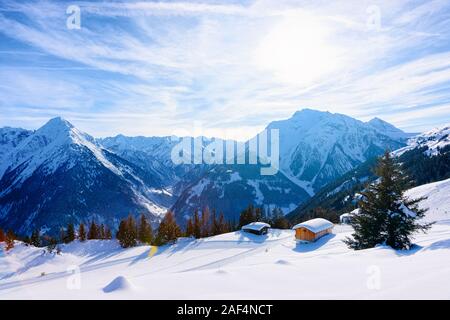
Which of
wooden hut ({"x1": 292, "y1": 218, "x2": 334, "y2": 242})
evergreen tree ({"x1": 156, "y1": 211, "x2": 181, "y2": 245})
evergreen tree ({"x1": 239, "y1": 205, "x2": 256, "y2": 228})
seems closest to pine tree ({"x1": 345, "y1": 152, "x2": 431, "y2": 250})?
wooden hut ({"x1": 292, "y1": 218, "x2": 334, "y2": 242})


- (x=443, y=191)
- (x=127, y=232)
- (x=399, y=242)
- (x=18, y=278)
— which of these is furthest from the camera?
(x=127, y=232)

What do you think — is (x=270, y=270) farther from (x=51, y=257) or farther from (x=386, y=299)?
(x=51, y=257)

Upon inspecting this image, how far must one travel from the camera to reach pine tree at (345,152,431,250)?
20000mm

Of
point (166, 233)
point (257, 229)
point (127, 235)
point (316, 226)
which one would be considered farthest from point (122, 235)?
point (316, 226)

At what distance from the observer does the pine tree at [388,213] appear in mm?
20000

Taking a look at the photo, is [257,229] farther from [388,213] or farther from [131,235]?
[388,213]

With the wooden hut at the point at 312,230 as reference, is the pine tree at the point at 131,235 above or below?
below

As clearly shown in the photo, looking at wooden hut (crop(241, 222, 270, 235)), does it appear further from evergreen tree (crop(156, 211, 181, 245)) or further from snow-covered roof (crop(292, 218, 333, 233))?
evergreen tree (crop(156, 211, 181, 245))

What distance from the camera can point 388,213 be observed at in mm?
20516

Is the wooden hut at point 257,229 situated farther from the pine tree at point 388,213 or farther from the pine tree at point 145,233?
the pine tree at point 388,213

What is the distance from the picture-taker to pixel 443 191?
53750 mm

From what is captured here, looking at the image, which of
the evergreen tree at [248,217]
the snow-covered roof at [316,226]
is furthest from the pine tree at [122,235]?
the snow-covered roof at [316,226]
